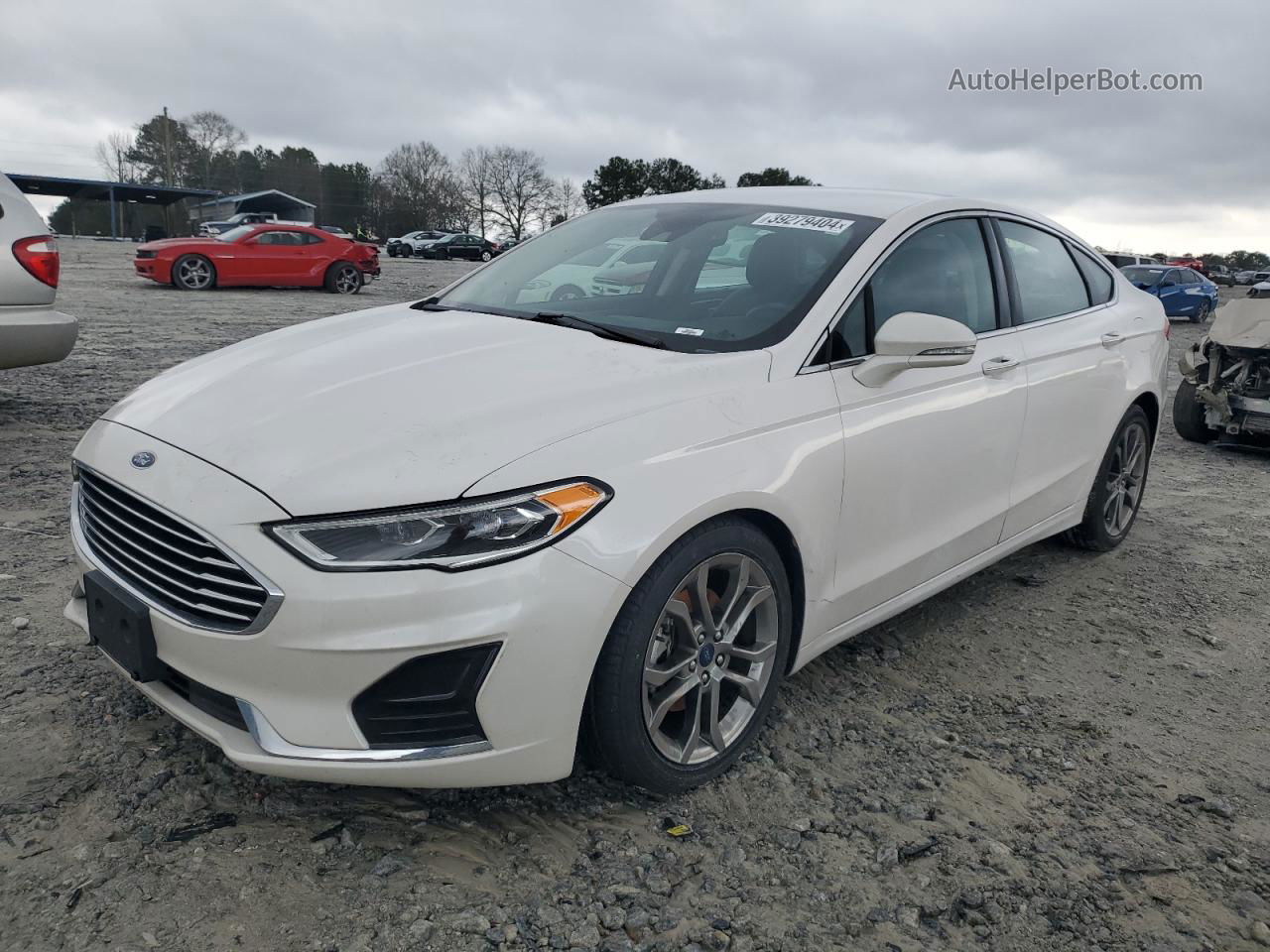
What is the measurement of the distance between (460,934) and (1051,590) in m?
3.24

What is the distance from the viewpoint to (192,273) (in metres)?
18.4

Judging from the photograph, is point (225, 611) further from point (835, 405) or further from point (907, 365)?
point (907, 365)

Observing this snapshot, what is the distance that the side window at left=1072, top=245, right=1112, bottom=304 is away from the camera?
452 centimetres

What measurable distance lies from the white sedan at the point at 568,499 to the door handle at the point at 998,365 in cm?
1

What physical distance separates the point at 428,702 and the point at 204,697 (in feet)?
1.83

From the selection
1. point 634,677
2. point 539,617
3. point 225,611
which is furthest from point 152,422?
point 634,677

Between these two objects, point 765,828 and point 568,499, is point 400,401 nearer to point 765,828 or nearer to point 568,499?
point 568,499

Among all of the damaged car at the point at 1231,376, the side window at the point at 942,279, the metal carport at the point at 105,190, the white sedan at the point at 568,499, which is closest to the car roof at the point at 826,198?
the white sedan at the point at 568,499

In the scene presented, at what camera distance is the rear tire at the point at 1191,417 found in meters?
8.21

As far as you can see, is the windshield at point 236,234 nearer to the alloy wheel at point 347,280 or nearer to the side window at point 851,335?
the alloy wheel at point 347,280

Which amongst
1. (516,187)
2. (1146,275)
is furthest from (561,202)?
(1146,275)

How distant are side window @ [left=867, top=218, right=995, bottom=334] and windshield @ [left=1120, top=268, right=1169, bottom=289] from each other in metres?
23.0

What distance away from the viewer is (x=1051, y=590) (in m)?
4.47

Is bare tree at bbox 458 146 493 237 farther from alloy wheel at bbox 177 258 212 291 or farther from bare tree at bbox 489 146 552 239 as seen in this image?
alloy wheel at bbox 177 258 212 291
